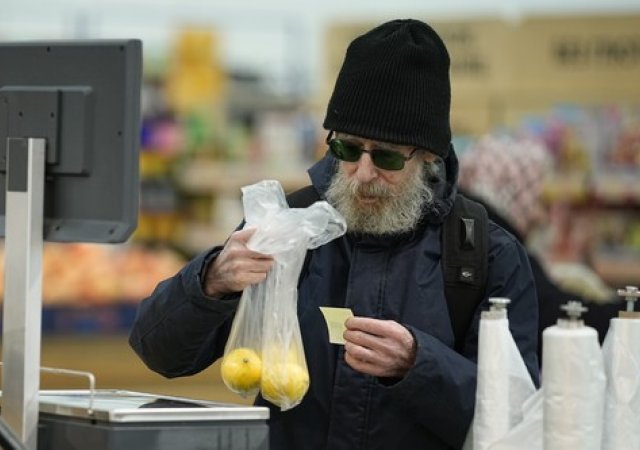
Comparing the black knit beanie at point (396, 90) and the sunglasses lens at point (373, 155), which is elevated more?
the black knit beanie at point (396, 90)

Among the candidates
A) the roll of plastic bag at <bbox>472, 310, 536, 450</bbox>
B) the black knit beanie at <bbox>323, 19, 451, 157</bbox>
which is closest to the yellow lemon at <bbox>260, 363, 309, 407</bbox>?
the roll of plastic bag at <bbox>472, 310, 536, 450</bbox>

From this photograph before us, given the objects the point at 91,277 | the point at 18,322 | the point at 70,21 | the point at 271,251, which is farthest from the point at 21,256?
the point at 70,21

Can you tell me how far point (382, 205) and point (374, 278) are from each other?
0.48 feet

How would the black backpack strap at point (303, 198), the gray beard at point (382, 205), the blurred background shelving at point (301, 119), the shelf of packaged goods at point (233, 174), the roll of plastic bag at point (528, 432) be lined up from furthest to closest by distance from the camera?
1. the shelf of packaged goods at point (233, 174)
2. the blurred background shelving at point (301, 119)
3. the black backpack strap at point (303, 198)
4. the gray beard at point (382, 205)
5. the roll of plastic bag at point (528, 432)

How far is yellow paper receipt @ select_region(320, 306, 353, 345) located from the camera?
2.78 meters

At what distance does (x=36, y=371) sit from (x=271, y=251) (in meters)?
0.51

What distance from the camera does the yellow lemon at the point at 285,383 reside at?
2783 mm

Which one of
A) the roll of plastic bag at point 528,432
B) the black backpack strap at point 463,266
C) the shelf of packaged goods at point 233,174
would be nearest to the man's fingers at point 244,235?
the black backpack strap at point 463,266

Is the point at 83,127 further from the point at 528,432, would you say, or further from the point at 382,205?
the point at 528,432

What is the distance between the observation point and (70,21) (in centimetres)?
834

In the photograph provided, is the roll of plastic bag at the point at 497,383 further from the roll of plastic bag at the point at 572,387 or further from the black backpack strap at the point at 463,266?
the black backpack strap at the point at 463,266

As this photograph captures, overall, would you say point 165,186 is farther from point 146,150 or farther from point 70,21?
point 70,21

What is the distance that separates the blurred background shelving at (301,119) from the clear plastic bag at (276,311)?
3835 mm

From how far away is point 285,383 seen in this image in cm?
278
